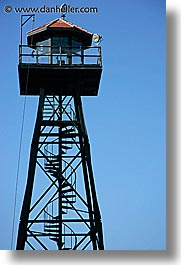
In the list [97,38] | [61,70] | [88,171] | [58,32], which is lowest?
[88,171]

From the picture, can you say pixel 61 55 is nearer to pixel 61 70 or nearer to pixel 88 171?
pixel 61 70

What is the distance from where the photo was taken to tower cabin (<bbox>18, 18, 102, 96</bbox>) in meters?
10.3

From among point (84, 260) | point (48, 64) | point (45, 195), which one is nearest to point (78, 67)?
point (48, 64)

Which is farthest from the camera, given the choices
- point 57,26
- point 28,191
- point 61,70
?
point 61,70

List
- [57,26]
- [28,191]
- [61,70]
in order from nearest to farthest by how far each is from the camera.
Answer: [28,191] < [57,26] < [61,70]

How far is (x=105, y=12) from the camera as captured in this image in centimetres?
998

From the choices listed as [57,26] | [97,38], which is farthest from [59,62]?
[97,38]

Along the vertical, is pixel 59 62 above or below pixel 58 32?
below

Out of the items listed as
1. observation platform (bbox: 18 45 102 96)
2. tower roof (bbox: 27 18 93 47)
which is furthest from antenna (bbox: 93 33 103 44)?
observation platform (bbox: 18 45 102 96)

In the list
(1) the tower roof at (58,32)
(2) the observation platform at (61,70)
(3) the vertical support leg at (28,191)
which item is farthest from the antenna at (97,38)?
(3) the vertical support leg at (28,191)

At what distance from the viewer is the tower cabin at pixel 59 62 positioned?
33.9 ft

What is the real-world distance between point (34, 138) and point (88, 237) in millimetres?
1502

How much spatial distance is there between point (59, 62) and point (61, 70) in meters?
0.11

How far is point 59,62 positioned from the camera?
10539 millimetres
